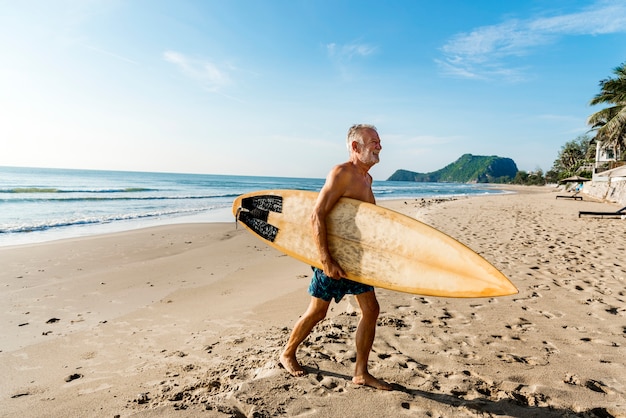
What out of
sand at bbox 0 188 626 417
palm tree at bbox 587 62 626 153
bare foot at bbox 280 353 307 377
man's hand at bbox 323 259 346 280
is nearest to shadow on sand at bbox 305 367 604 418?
sand at bbox 0 188 626 417

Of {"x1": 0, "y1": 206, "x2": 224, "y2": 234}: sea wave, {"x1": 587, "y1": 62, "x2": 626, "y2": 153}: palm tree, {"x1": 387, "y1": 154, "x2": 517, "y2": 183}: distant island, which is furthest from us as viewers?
{"x1": 387, "y1": 154, "x2": 517, "y2": 183}: distant island

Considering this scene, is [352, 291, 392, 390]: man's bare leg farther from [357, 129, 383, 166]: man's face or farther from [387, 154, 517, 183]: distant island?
[387, 154, 517, 183]: distant island

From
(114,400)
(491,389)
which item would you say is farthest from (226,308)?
(491,389)

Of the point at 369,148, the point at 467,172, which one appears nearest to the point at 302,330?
the point at 369,148

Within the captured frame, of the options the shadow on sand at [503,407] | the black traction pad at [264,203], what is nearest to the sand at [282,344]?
the shadow on sand at [503,407]

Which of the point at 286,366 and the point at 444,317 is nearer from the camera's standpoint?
the point at 286,366

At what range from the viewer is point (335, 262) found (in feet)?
7.25

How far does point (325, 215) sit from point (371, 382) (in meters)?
1.11

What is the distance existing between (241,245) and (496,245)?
5.82m

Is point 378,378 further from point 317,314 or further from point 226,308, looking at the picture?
point 226,308

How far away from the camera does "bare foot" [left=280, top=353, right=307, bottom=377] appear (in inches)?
94.0

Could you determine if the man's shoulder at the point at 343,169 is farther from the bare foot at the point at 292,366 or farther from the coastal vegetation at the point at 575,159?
the coastal vegetation at the point at 575,159

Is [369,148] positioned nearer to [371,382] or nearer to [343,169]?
[343,169]

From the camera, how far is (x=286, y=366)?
243cm
